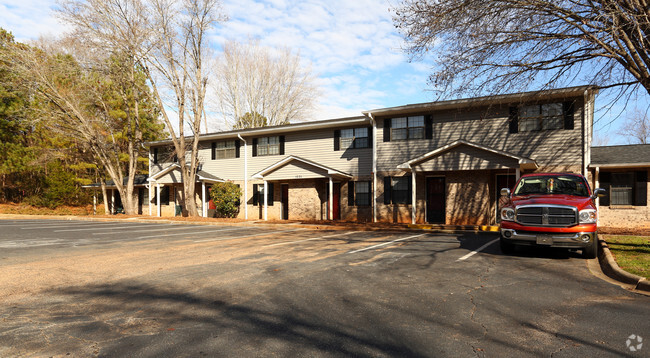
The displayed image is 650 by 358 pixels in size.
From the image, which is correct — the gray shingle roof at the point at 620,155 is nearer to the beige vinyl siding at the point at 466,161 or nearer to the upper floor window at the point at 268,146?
the beige vinyl siding at the point at 466,161

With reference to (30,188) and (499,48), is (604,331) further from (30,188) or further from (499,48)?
(30,188)

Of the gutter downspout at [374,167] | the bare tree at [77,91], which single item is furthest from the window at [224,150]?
the gutter downspout at [374,167]

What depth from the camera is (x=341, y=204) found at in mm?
20625

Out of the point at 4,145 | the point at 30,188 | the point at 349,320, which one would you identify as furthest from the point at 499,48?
the point at 30,188

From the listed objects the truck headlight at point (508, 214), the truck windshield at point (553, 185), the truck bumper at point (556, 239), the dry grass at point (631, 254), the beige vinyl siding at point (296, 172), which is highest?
the beige vinyl siding at point (296, 172)

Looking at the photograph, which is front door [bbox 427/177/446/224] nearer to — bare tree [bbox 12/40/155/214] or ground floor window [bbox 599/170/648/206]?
ground floor window [bbox 599/170/648/206]

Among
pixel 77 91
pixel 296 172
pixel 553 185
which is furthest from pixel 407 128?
pixel 77 91

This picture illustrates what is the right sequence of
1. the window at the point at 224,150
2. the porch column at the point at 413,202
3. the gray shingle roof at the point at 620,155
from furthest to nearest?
the window at the point at 224,150
the porch column at the point at 413,202
the gray shingle roof at the point at 620,155

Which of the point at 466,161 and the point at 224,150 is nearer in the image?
the point at 466,161

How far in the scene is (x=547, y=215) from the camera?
7.94 meters

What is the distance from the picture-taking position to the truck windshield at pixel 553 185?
9000 millimetres

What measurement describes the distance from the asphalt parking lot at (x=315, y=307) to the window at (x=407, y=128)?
36.3 feet

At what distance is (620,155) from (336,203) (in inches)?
543

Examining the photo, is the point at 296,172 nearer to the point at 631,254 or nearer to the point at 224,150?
the point at 224,150
